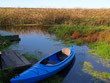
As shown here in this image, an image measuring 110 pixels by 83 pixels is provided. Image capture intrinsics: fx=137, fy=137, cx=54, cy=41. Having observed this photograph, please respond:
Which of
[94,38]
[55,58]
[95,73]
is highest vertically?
[94,38]

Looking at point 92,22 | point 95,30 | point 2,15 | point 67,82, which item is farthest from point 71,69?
point 2,15

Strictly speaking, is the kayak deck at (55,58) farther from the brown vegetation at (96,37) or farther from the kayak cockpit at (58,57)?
the brown vegetation at (96,37)

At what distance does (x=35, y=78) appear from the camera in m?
4.46

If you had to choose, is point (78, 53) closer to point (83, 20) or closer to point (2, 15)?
point (83, 20)

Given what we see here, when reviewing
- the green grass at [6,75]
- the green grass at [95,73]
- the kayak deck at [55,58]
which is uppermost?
the green grass at [6,75]

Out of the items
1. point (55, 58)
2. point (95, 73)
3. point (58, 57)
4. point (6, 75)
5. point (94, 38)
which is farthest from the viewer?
point (94, 38)

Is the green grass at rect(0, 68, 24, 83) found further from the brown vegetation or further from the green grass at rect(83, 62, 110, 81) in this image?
Answer: the brown vegetation

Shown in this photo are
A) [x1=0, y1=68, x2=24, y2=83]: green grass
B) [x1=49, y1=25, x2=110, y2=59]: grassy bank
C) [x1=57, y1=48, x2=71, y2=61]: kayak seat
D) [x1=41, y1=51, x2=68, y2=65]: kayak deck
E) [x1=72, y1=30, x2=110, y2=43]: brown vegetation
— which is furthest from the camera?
[x1=72, y1=30, x2=110, y2=43]: brown vegetation

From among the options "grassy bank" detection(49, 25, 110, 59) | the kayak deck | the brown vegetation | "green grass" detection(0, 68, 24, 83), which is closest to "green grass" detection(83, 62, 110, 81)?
the kayak deck

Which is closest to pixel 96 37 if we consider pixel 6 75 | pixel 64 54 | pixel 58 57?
pixel 64 54

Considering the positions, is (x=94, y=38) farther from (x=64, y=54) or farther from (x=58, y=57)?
(x=58, y=57)

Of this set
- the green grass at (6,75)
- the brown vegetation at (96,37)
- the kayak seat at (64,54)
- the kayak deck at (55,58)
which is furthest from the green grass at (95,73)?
the brown vegetation at (96,37)

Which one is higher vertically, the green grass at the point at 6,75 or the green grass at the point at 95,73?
the green grass at the point at 6,75

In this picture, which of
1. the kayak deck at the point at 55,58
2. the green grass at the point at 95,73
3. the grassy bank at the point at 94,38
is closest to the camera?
the green grass at the point at 95,73
